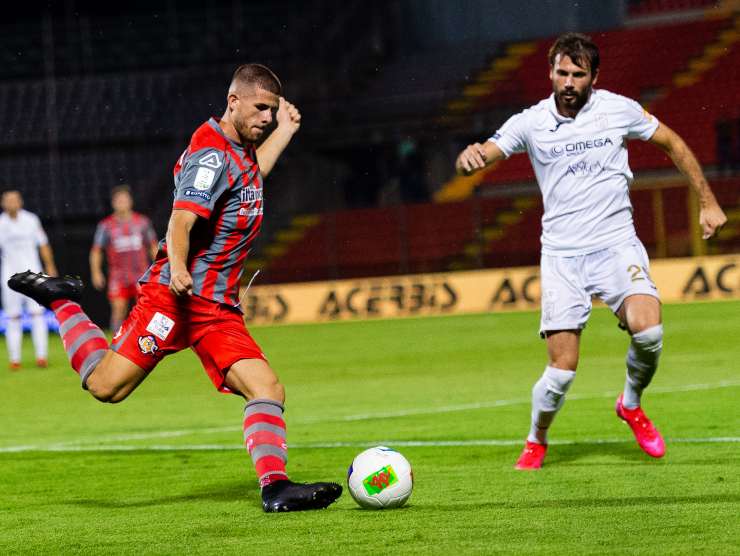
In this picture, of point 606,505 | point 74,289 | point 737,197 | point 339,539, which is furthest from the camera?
point 737,197

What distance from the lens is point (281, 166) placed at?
2869 cm

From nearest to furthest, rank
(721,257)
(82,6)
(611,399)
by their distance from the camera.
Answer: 1. (611,399)
2. (721,257)
3. (82,6)

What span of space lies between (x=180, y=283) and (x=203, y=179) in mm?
494

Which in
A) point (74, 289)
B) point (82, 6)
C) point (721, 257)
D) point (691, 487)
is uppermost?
point (82, 6)

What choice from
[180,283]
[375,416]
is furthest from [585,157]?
[375,416]

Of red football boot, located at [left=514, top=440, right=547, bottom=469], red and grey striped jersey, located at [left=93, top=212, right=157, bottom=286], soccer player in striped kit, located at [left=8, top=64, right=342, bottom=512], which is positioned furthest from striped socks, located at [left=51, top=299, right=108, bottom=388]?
red and grey striped jersey, located at [left=93, top=212, right=157, bottom=286]

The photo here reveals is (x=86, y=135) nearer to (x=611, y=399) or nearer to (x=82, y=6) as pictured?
(x=82, y=6)

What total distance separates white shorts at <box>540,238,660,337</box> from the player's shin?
0.21 meters

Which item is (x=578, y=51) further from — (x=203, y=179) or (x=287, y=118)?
(x=203, y=179)

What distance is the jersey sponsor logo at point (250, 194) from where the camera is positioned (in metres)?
6.04

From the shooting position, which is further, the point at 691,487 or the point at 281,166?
the point at 281,166

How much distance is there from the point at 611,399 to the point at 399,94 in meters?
20.2

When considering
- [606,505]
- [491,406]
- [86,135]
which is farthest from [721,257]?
[606,505]

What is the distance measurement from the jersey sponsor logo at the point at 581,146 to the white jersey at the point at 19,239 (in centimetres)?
1016
